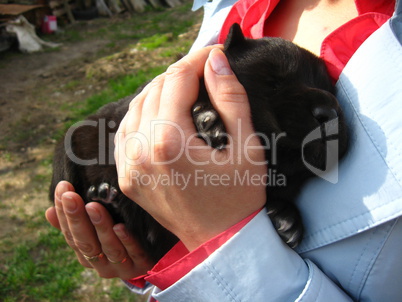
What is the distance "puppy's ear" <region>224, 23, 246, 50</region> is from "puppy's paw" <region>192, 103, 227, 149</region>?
1.16 feet

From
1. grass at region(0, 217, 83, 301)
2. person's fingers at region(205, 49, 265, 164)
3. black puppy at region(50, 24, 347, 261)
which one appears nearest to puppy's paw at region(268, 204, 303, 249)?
black puppy at region(50, 24, 347, 261)

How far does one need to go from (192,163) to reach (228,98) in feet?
0.88

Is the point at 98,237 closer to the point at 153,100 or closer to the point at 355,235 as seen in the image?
the point at 153,100

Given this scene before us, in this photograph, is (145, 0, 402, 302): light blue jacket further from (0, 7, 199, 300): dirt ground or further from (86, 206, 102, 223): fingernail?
(0, 7, 199, 300): dirt ground

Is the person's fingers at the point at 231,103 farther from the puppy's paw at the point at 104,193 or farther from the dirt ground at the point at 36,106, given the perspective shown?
the dirt ground at the point at 36,106

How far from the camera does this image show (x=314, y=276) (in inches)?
46.8

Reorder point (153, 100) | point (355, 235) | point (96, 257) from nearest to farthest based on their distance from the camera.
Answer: point (355, 235)
point (153, 100)
point (96, 257)

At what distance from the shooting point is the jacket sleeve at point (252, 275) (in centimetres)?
118

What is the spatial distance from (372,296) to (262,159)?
0.56 meters

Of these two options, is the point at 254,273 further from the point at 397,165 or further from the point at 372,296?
the point at 397,165

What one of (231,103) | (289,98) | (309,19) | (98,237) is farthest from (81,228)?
(309,19)

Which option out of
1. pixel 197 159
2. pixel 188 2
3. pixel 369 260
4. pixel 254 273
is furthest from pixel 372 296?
pixel 188 2

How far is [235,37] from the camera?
5.09ft

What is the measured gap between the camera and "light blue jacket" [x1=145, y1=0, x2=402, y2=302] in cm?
113
